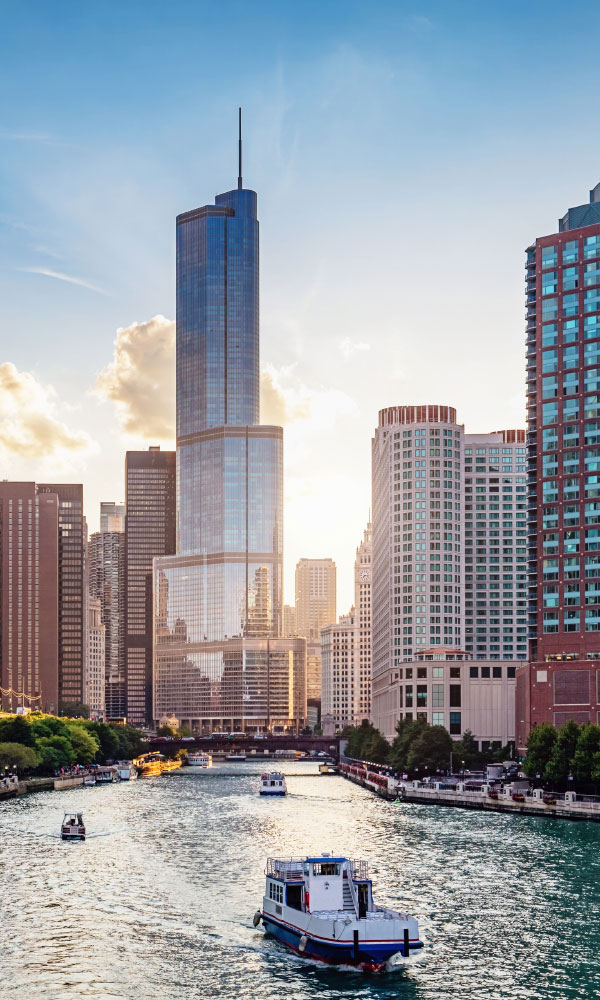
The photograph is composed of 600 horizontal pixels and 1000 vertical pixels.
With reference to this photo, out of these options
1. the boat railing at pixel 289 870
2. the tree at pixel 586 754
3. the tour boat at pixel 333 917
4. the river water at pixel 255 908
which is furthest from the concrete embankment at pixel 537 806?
the tour boat at pixel 333 917

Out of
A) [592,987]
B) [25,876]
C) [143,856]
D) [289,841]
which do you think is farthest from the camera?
[289,841]

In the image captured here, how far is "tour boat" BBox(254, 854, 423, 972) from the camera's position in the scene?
270ft

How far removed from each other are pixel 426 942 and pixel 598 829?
70950 millimetres

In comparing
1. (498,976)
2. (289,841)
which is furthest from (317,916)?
(289,841)

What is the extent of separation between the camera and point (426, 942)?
88.7m

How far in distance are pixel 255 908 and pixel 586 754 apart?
92.2m

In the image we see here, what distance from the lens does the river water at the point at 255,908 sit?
78.9m

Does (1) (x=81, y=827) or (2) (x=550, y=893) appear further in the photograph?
(1) (x=81, y=827)

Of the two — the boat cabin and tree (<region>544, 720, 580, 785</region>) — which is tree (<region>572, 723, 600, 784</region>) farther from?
the boat cabin

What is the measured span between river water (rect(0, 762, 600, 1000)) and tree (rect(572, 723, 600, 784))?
61.8 ft

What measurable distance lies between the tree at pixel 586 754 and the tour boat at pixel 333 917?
9651 cm

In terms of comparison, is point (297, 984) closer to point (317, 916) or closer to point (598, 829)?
point (317, 916)

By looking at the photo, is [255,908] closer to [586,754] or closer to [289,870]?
[289,870]

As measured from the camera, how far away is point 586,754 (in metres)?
184
